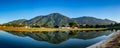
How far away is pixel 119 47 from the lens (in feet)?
89.0

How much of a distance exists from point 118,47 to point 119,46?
0.53m

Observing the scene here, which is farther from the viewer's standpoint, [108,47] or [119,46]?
[108,47]

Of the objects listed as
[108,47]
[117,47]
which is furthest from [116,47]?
[108,47]

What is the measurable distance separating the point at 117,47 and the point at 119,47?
37 centimetres

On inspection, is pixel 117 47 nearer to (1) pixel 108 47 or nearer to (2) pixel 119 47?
(2) pixel 119 47

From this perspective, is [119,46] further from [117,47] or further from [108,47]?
[108,47]

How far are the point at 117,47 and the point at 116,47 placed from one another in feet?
0.76

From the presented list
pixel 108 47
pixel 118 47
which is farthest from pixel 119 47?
pixel 108 47

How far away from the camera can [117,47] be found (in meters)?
27.5

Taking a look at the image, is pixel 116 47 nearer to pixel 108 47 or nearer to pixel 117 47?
pixel 117 47

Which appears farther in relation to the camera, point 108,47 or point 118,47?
point 108,47

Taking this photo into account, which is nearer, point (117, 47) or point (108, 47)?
point (117, 47)

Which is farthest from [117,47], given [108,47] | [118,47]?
[108,47]

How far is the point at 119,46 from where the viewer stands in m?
27.8
